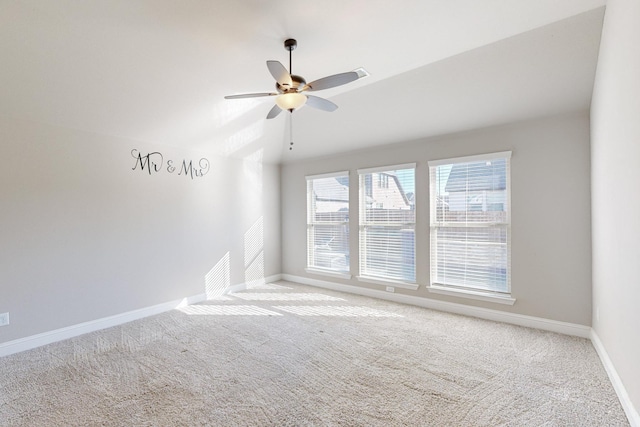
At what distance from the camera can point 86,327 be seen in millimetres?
3676

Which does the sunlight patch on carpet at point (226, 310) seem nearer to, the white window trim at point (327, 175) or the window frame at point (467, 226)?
the window frame at point (467, 226)

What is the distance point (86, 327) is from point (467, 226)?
4.95 m

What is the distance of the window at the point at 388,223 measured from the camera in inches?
186

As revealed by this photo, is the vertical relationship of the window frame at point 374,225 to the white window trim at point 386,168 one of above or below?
below

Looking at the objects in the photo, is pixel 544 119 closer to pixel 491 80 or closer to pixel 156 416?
pixel 491 80

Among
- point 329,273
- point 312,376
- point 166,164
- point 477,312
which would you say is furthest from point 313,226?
point 312,376

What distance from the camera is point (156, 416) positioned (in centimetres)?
214

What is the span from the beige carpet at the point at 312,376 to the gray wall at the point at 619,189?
44cm

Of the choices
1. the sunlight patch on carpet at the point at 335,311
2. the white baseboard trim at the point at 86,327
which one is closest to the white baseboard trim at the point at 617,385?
the sunlight patch on carpet at the point at 335,311

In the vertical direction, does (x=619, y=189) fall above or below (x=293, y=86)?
below

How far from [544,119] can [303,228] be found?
161 inches

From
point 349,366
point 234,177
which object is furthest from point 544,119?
point 234,177

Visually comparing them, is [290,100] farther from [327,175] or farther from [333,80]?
[327,175]

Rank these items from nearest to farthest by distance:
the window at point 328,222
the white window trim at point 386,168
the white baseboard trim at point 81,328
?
the white baseboard trim at point 81,328, the white window trim at point 386,168, the window at point 328,222
